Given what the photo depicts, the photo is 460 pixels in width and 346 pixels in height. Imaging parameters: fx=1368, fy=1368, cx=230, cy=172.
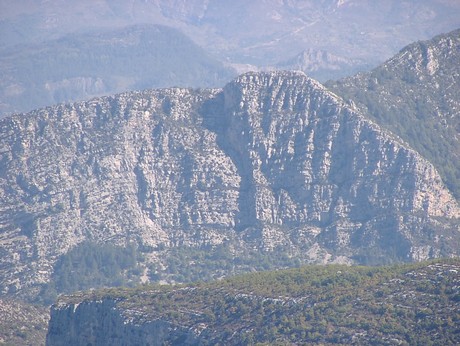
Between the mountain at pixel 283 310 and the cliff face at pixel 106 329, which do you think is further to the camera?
the cliff face at pixel 106 329

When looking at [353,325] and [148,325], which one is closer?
[353,325]

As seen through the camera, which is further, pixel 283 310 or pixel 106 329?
pixel 106 329

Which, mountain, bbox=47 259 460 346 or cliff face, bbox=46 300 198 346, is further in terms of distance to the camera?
cliff face, bbox=46 300 198 346

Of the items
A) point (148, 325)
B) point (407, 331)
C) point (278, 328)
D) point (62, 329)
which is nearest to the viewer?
point (407, 331)

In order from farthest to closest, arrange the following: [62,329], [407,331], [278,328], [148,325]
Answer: [62,329], [148,325], [278,328], [407,331]

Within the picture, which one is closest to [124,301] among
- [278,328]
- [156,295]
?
[156,295]

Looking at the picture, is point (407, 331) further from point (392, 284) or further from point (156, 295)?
point (156, 295)

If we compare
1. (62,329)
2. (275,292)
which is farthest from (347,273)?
(62,329)

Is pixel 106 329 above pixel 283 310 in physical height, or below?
below
